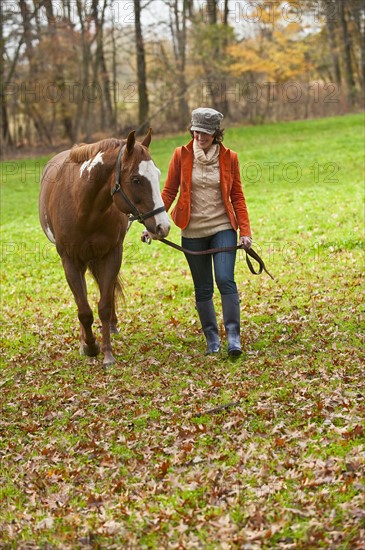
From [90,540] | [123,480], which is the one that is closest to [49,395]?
[123,480]

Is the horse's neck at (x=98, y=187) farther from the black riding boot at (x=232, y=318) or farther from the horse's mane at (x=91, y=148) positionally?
the black riding boot at (x=232, y=318)

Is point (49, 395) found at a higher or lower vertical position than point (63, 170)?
lower

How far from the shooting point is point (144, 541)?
439cm

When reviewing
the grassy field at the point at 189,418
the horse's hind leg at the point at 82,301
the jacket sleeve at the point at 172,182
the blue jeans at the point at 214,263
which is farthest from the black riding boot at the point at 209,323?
the horse's hind leg at the point at 82,301

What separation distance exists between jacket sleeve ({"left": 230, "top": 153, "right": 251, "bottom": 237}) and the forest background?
90.6 ft

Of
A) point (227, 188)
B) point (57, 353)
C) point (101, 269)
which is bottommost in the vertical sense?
point (57, 353)

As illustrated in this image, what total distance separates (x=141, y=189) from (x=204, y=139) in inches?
32.6

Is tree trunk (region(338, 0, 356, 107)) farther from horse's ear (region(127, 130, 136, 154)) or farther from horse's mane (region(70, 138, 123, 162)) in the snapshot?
horse's ear (region(127, 130, 136, 154))

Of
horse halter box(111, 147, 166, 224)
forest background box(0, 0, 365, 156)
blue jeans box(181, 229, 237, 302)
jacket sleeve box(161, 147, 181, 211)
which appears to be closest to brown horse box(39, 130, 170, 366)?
horse halter box(111, 147, 166, 224)

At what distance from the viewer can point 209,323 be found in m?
7.85

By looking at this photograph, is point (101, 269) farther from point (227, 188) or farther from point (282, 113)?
point (282, 113)

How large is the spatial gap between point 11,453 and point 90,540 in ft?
5.73

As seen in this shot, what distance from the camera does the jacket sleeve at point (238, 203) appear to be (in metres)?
7.41

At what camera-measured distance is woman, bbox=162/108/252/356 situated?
733 cm
